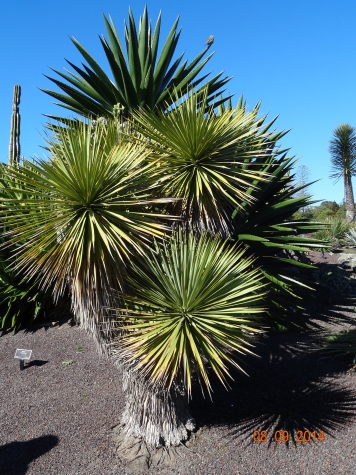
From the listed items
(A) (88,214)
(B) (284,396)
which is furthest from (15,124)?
(B) (284,396)

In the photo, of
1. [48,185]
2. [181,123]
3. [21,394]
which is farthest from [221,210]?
[21,394]

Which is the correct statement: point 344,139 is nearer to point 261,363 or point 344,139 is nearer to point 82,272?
point 261,363

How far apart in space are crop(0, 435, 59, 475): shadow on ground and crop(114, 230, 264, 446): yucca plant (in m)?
1.23

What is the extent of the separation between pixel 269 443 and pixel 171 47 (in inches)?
227

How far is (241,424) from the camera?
4.88m

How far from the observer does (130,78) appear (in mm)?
6457

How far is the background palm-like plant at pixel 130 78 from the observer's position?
21.3 feet

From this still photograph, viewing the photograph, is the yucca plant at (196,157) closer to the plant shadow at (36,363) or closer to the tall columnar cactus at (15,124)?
the plant shadow at (36,363)

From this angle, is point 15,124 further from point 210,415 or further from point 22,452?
point 210,415

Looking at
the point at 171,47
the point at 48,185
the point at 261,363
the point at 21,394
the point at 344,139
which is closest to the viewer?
the point at 48,185
